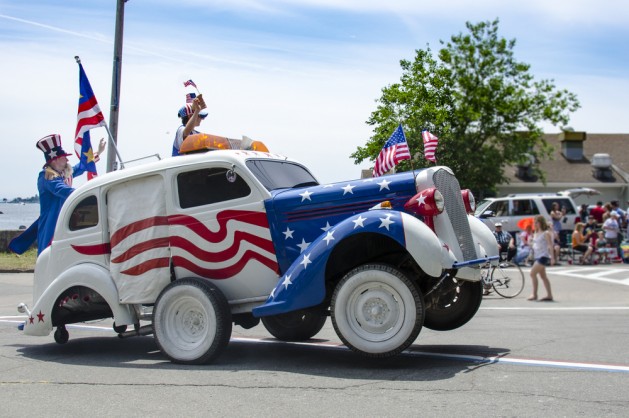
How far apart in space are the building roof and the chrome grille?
43673mm

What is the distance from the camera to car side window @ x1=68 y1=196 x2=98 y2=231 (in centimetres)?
852

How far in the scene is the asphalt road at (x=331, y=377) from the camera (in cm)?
566

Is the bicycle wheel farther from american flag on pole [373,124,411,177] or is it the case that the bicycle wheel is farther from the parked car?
the parked car

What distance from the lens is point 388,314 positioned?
6.80 metres

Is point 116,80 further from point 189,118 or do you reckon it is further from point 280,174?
point 280,174

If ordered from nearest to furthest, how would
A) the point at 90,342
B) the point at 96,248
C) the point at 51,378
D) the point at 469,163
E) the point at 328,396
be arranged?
the point at 328,396 < the point at 51,378 < the point at 96,248 < the point at 90,342 < the point at 469,163

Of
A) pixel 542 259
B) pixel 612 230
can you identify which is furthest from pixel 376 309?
pixel 612 230

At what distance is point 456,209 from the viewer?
296 inches

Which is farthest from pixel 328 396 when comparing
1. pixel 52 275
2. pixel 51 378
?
pixel 52 275

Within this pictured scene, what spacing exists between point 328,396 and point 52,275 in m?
4.06

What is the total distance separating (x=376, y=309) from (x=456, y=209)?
1.42 meters

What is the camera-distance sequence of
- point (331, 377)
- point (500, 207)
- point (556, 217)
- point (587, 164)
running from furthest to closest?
point (587, 164), point (500, 207), point (556, 217), point (331, 377)

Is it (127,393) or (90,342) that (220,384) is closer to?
(127,393)

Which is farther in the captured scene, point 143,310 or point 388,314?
point 143,310
